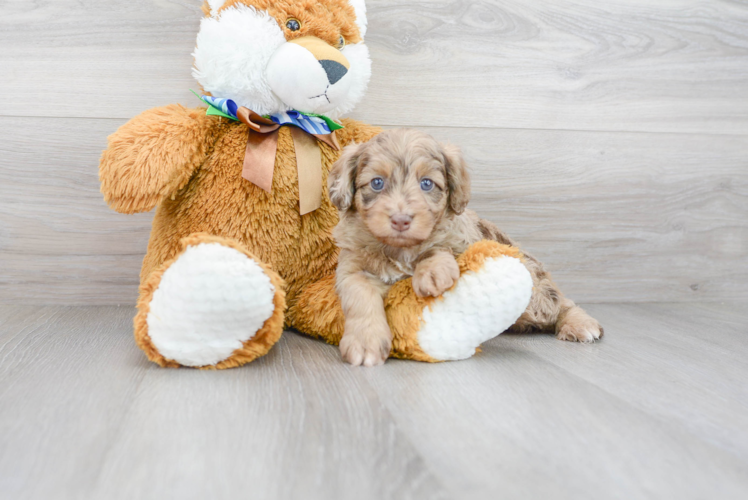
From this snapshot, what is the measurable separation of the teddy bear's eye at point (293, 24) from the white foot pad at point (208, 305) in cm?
63

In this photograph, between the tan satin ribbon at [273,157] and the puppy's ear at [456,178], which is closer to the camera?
the puppy's ear at [456,178]

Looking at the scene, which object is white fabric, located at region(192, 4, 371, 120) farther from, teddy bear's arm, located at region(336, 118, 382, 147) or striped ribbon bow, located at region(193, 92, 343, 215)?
Result: teddy bear's arm, located at region(336, 118, 382, 147)

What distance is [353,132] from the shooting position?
64.6 inches

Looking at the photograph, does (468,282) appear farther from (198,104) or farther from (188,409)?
(198,104)

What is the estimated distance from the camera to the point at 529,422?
3.13ft

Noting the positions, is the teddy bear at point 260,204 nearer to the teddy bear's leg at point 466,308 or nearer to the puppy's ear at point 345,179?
the teddy bear's leg at point 466,308

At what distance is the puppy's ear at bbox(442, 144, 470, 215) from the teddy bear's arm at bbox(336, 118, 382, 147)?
37 centimetres

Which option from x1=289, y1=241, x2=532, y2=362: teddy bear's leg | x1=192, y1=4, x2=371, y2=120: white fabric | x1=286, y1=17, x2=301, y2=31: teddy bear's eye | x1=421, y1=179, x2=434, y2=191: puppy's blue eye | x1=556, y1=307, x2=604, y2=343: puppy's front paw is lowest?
x1=556, y1=307, x2=604, y2=343: puppy's front paw

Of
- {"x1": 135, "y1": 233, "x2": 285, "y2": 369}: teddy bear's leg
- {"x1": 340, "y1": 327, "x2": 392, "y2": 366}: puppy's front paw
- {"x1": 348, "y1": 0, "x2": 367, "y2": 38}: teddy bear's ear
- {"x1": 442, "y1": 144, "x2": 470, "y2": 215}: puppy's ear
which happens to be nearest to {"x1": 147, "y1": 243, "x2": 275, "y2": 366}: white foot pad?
{"x1": 135, "y1": 233, "x2": 285, "y2": 369}: teddy bear's leg

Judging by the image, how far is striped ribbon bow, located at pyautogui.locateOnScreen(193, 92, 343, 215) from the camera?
143cm

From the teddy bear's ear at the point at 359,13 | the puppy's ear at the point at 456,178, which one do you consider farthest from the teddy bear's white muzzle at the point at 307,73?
the puppy's ear at the point at 456,178

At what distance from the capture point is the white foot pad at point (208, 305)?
1109mm

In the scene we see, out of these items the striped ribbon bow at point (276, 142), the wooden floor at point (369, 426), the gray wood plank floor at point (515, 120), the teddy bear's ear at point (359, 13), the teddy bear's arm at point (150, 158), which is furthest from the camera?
the gray wood plank floor at point (515, 120)

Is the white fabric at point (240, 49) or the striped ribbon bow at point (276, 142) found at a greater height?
the white fabric at point (240, 49)
